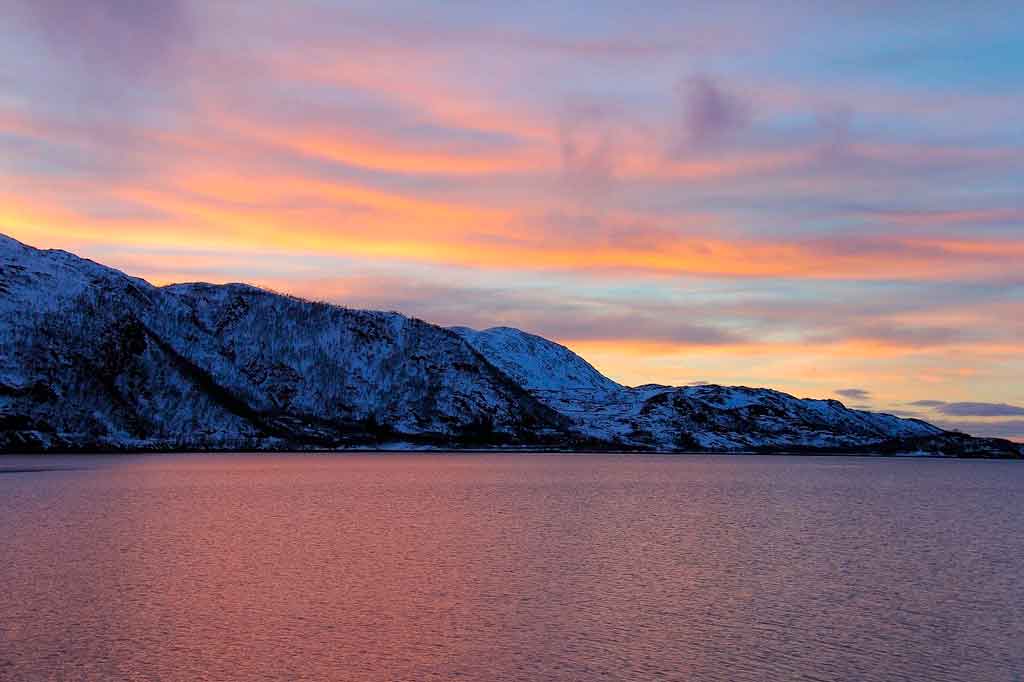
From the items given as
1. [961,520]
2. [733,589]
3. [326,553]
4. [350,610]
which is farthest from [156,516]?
[961,520]

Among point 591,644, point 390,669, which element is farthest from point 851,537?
point 390,669

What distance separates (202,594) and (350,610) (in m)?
8.93

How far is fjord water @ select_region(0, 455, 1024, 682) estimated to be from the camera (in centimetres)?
3650

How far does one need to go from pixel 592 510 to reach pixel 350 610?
6398cm

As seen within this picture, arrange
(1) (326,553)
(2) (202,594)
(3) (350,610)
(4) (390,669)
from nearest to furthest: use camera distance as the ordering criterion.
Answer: (4) (390,669) → (3) (350,610) → (2) (202,594) → (1) (326,553)

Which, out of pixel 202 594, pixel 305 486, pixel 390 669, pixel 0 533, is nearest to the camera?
pixel 390 669

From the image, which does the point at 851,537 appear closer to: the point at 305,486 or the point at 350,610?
the point at 350,610

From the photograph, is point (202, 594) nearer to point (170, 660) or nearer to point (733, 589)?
point (170, 660)

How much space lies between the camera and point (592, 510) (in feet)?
354

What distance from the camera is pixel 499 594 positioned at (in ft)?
169

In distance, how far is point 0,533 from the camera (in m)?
75.7

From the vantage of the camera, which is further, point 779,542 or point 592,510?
point 592,510

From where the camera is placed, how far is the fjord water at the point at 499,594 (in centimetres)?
3650

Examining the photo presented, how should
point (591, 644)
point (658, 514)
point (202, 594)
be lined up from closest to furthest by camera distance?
point (591, 644) < point (202, 594) < point (658, 514)
